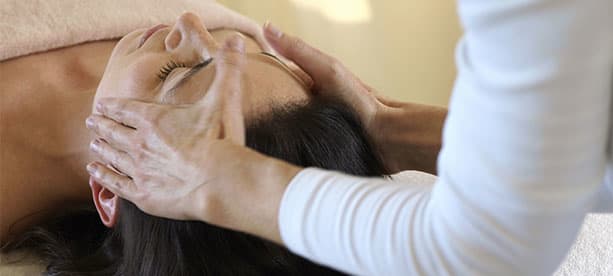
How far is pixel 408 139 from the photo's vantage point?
3.30 feet

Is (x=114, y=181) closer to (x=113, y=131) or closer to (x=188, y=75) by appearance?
(x=113, y=131)

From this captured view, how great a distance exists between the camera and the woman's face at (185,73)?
84 cm

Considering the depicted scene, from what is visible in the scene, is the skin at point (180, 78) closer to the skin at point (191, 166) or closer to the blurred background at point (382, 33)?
the skin at point (191, 166)

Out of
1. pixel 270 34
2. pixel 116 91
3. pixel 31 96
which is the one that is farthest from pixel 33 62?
pixel 270 34

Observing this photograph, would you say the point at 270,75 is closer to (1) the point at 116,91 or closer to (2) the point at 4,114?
(1) the point at 116,91

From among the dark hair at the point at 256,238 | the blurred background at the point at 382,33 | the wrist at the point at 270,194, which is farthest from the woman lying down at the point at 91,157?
the blurred background at the point at 382,33

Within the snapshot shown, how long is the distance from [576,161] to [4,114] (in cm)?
97

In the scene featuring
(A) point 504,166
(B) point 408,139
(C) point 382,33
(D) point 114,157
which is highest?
(A) point 504,166

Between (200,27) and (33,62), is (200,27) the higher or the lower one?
the higher one

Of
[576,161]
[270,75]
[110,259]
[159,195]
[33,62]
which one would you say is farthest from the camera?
[33,62]

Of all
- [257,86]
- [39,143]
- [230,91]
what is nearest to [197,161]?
[230,91]

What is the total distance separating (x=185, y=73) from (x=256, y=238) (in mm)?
241

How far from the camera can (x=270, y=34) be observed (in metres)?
0.92

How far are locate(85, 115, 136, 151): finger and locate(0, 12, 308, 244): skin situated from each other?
12.5 inches
